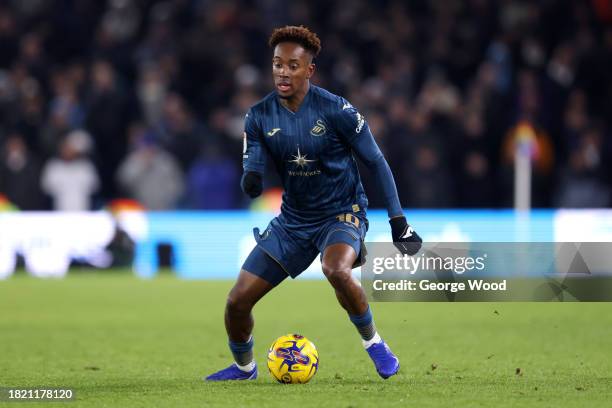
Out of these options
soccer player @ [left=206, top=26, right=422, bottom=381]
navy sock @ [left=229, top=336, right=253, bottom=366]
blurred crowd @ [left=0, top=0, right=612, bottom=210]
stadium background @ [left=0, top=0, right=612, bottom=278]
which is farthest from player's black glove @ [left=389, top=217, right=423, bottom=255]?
blurred crowd @ [left=0, top=0, right=612, bottom=210]

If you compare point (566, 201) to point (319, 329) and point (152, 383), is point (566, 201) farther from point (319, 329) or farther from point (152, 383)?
point (152, 383)

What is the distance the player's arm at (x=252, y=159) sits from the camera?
741 centimetres

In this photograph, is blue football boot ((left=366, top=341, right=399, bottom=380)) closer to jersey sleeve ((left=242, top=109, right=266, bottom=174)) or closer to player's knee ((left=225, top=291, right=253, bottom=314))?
player's knee ((left=225, top=291, right=253, bottom=314))

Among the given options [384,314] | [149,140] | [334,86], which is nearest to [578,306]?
[384,314]

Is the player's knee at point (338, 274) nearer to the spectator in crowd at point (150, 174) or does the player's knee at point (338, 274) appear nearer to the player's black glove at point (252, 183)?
the player's black glove at point (252, 183)

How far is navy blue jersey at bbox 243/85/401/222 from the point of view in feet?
24.8

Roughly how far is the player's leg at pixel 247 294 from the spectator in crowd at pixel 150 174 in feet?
33.5

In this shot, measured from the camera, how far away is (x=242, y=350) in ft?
25.7

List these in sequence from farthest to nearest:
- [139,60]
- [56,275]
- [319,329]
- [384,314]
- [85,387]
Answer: [139,60], [56,275], [384,314], [319,329], [85,387]

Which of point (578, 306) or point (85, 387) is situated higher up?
point (85, 387)

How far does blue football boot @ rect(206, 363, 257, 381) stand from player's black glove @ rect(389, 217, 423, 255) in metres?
1.31

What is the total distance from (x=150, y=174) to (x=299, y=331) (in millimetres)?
7476

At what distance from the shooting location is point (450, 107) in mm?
18031

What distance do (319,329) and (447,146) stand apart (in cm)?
699
